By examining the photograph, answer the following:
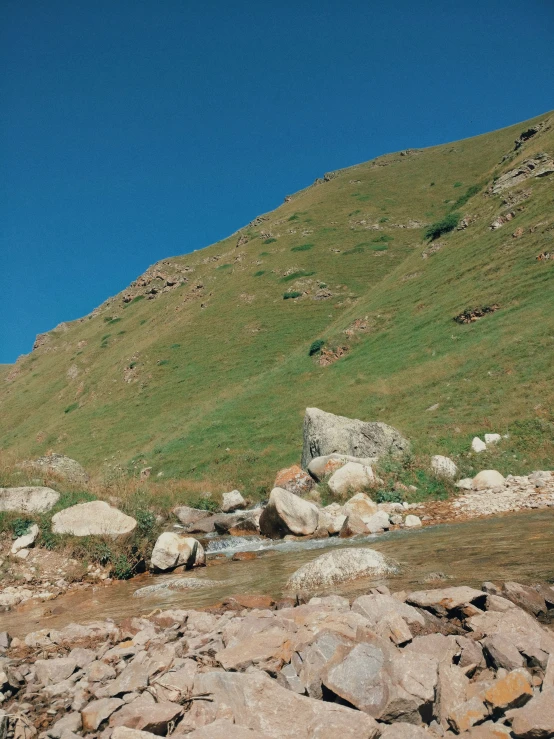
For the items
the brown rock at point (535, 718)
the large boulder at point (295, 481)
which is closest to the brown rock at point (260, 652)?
the brown rock at point (535, 718)

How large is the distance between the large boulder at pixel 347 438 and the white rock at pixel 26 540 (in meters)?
14.6

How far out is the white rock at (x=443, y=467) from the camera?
19.8 metres

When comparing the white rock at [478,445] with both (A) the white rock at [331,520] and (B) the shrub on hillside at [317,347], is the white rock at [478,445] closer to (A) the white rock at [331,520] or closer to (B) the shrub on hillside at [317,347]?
(A) the white rock at [331,520]

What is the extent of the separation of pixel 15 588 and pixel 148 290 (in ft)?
304

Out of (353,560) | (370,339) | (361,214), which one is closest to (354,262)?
(361,214)

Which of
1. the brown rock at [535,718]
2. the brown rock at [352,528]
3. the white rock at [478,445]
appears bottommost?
the brown rock at [352,528]

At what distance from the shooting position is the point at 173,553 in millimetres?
13766

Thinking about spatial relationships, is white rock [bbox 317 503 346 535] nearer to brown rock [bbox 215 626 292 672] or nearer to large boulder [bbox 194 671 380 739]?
brown rock [bbox 215 626 292 672]

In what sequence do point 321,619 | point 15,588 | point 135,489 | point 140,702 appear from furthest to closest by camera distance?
1. point 135,489
2. point 15,588
3. point 321,619
4. point 140,702

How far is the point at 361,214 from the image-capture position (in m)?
87.4

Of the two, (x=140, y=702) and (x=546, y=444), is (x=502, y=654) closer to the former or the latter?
(x=140, y=702)

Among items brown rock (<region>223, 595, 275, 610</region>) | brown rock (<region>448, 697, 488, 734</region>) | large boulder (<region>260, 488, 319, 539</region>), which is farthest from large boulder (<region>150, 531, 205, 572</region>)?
brown rock (<region>448, 697, 488, 734</region>)

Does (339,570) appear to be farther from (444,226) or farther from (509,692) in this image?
(444,226)

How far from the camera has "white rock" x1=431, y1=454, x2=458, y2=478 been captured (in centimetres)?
1981
